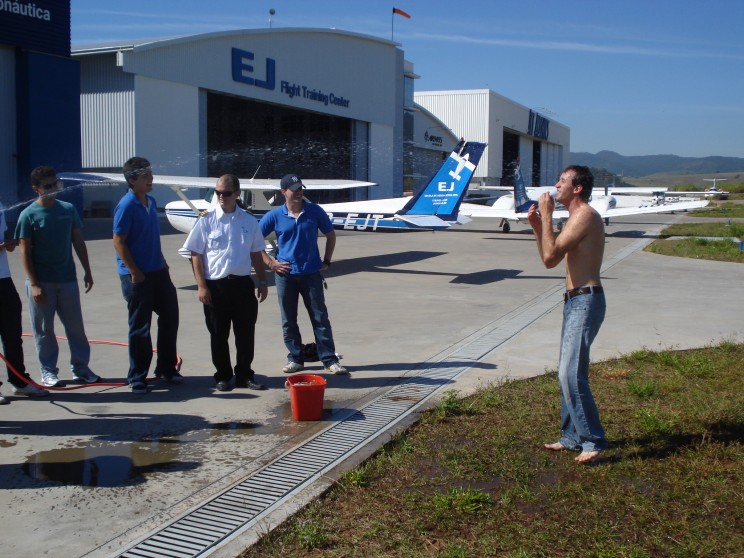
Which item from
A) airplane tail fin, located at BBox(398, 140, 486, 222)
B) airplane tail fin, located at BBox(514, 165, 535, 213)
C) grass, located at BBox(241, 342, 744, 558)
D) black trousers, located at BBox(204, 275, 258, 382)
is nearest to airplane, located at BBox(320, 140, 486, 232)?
airplane tail fin, located at BBox(398, 140, 486, 222)

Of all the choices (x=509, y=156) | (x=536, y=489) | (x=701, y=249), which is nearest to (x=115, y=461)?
(x=536, y=489)

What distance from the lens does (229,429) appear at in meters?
5.51

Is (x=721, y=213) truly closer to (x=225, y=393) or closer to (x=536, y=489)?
(x=225, y=393)

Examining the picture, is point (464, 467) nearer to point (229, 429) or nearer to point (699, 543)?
point (699, 543)

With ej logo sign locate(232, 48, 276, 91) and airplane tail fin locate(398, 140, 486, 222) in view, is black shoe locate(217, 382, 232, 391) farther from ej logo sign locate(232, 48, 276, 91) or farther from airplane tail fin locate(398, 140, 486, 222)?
ej logo sign locate(232, 48, 276, 91)

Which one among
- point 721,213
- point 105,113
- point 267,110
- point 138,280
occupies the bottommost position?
point 138,280

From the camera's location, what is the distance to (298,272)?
7.09 m

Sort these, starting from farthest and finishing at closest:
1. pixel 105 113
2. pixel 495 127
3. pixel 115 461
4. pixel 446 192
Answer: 1. pixel 495 127
2. pixel 105 113
3. pixel 446 192
4. pixel 115 461

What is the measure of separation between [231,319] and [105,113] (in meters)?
27.7

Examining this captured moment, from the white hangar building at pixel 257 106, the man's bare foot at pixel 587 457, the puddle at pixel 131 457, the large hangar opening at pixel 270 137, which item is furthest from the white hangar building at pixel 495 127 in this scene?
the man's bare foot at pixel 587 457

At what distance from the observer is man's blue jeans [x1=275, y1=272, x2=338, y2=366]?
7.12m

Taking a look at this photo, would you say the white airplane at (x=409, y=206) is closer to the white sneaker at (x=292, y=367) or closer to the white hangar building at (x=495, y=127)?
the white sneaker at (x=292, y=367)

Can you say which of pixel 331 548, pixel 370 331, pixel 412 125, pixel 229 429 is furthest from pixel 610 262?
pixel 412 125

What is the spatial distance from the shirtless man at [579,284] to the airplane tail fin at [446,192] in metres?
12.2
